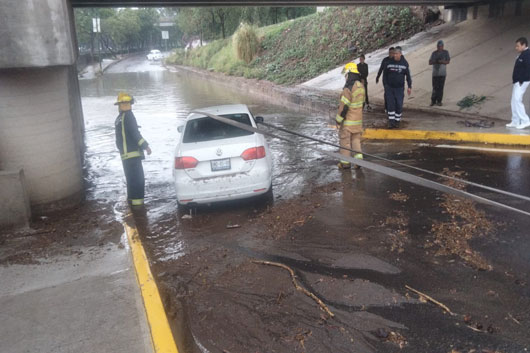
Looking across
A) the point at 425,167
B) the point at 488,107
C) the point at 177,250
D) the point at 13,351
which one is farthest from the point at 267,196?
the point at 488,107

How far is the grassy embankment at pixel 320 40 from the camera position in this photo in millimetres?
24297

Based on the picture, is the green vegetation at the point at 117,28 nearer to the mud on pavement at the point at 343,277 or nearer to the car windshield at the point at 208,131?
the car windshield at the point at 208,131

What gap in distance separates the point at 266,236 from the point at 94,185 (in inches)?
179

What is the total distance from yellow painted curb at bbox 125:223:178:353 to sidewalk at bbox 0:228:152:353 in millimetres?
59

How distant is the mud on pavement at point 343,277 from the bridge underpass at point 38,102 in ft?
5.01

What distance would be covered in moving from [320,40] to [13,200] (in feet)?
79.6

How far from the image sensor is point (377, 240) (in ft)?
18.0

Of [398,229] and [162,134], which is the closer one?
[398,229]

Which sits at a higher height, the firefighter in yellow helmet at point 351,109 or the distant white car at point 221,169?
the firefighter in yellow helmet at point 351,109

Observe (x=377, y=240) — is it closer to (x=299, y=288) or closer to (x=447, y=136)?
(x=299, y=288)

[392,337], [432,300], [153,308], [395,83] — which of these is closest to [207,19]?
[395,83]

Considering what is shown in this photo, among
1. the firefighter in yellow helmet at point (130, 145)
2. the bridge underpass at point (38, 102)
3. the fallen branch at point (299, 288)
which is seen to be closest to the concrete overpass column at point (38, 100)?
the bridge underpass at point (38, 102)

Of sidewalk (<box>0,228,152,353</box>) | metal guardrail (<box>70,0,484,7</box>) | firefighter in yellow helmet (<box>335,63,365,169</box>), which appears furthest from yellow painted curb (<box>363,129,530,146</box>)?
metal guardrail (<box>70,0,484,7</box>)

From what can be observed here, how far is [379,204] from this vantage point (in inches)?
263
